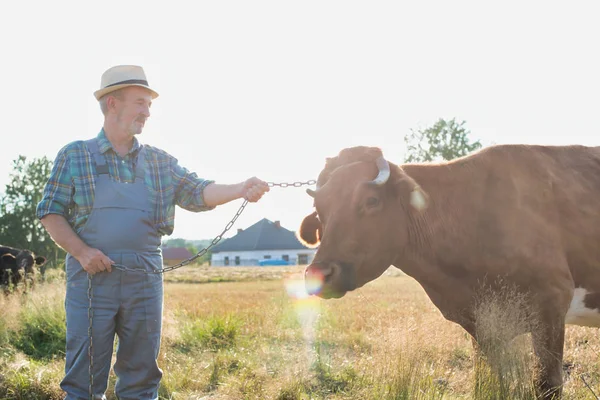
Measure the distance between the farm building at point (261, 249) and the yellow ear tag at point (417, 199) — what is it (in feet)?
282

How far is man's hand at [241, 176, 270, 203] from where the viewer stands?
16.4 ft

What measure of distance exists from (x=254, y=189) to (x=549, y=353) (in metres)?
2.77

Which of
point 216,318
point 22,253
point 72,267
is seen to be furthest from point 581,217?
point 22,253

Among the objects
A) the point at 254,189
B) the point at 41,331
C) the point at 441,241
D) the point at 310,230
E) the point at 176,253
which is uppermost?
the point at 254,189

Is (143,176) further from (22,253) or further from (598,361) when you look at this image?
(22,253)

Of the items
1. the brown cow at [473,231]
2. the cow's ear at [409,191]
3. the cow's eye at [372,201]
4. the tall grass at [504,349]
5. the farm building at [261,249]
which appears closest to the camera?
the tall grass at [504,349]

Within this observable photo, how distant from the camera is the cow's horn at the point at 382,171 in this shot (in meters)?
5.23

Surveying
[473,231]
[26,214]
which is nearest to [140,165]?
[473,231]

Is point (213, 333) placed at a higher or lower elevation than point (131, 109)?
→ lower

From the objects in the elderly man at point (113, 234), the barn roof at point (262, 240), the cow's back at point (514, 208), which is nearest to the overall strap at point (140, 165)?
the elderly man at point (113, 234)

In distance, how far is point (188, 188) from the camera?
16.7 ft

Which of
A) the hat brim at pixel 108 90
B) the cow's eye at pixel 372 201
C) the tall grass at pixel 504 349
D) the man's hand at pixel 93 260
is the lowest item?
the tall grass at pixel 504 349

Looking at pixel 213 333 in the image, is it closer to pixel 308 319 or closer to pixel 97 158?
pixel 308 319

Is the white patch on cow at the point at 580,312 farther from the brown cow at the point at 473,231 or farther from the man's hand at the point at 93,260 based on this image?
the man's hand at the point at 93,260
